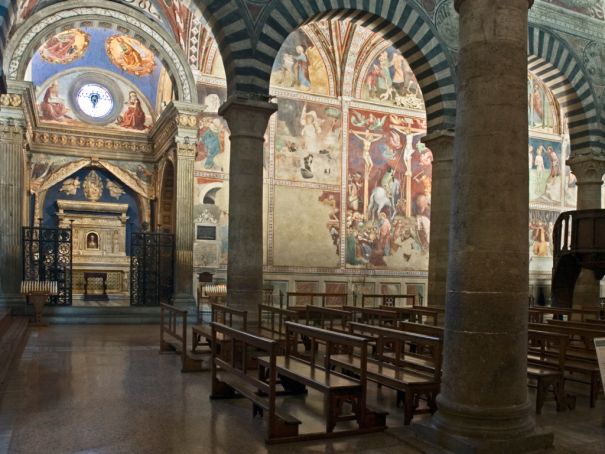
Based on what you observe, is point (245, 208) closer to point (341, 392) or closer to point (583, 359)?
point (341, 392)

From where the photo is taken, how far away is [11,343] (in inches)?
344

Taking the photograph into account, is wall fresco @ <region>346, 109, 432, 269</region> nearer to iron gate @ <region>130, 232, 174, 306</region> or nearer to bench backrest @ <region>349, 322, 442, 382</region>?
iron gate @ <region>130, 232, 174, 306</region>

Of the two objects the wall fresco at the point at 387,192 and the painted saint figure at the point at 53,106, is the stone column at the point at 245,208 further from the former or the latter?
the painted saint figure at the point at 53,106

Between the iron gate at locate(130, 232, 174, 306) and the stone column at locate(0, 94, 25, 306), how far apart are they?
2917mm

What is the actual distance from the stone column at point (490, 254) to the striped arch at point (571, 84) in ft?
33.9

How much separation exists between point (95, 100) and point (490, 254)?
60.0 feet

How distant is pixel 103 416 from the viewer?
17.8 ft

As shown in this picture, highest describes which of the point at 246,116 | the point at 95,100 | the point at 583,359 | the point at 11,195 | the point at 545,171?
the point at 95,100

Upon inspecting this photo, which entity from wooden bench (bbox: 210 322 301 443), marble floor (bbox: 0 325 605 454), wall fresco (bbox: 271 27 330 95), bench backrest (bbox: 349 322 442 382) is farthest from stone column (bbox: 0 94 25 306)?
bench backrest (bbox: 349 322 442 382)

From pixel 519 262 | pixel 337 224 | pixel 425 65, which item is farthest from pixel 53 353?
pixel 337 224

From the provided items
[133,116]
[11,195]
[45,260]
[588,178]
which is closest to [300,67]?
[133,116]

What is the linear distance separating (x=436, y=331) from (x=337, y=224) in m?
11.6

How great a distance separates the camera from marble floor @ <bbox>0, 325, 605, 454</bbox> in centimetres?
461

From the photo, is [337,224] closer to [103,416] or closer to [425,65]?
[425,65]
